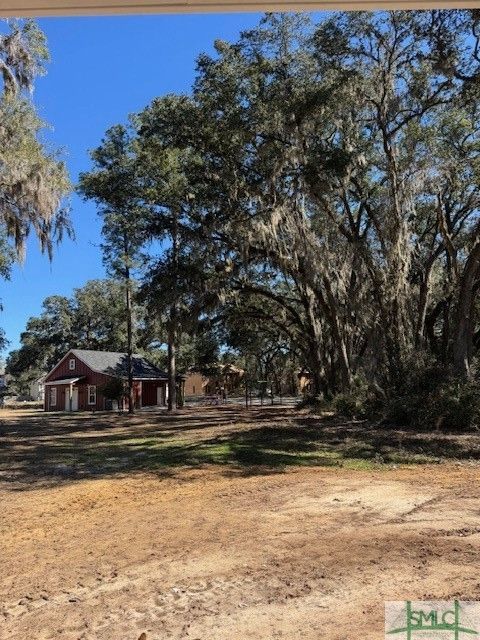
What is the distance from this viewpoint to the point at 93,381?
132 feet

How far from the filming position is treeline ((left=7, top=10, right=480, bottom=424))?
13.9 meters

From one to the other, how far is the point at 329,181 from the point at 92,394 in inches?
1176

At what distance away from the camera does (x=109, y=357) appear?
141 ft

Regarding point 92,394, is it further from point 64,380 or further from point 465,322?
point 465,322

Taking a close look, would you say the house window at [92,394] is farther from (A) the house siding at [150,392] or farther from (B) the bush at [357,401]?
(B) the bush at [357,401]

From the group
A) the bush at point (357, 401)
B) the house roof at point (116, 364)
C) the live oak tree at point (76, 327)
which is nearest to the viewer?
the bush at point (357, 401)

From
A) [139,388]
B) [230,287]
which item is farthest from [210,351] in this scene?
[230,287]

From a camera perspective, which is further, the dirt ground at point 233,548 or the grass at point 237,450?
the grass at point 237,450

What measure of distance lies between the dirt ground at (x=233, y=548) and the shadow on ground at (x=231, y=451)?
0.70 ft

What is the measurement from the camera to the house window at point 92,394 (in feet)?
132

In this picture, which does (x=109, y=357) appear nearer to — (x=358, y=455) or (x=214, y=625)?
(x=358, y=455)

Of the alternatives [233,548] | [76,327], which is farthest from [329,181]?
[76,327]

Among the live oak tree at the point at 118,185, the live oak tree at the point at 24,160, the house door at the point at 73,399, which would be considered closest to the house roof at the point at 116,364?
the house door at the point at 73,399

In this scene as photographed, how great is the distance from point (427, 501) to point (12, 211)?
38.6 ft
